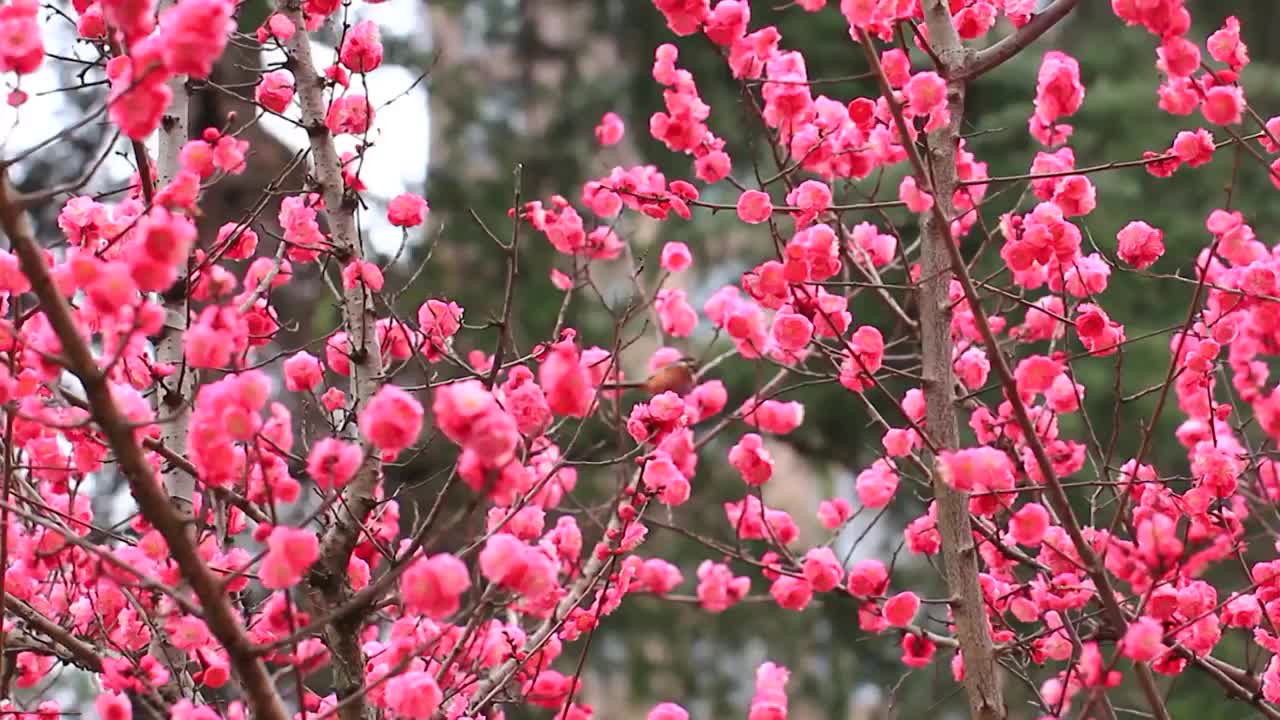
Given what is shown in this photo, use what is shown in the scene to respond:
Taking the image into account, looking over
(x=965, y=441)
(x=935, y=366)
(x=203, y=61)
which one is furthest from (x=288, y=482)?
(x=965, y=441)

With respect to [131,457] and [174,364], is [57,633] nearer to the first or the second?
[174,364]

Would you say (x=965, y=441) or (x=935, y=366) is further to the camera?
(x=965, y=441)

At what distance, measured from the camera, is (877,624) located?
3.16 m

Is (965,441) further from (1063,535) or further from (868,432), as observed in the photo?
(1063,535)

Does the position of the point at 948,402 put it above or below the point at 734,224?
below

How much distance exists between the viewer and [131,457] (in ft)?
5.31

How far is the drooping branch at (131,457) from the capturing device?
1554mm

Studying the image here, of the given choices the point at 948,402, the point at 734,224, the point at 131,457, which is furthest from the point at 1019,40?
the point at 734,224

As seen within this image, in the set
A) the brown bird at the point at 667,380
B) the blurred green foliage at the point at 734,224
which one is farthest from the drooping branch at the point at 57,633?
the blurred green foliage at the point at 734,224

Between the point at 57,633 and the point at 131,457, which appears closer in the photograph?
the point at 131,457

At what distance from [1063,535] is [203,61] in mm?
2273

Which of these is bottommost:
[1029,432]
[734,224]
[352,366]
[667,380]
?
[1029,432]

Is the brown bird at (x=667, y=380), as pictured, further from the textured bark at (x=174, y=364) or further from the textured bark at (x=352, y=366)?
the textured bark at (x=174, y=364)

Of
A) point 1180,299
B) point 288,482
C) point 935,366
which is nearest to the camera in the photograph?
point 288,482
